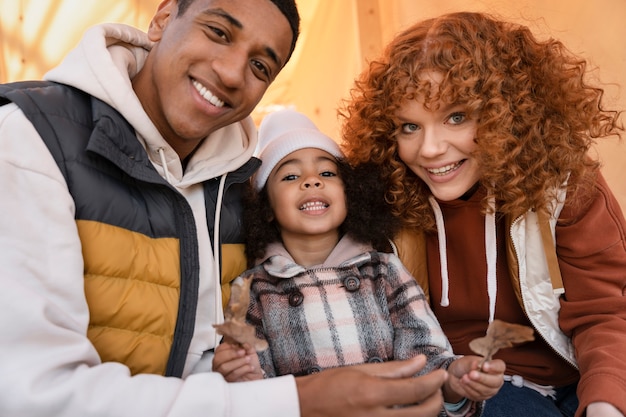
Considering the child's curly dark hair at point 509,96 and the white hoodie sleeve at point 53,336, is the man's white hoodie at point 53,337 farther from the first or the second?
the child's curly dark hair at point 509,96

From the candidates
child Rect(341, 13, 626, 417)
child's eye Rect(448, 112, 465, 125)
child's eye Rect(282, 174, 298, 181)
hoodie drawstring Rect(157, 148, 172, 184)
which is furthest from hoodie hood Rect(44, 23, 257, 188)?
child's eye Rect(448, 112, 465, 125)

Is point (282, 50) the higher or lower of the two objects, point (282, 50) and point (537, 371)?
the higher

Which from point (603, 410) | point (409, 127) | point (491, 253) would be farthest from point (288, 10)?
point (603, 410)

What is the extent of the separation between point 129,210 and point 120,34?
0.44 m

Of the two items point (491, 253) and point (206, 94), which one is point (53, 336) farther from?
point (491, 253)

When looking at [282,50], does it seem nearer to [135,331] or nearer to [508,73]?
[508,73]

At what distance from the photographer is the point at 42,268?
1.03 metres

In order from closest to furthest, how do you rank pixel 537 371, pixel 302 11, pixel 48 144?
pixel 48 144, pixel 537 371, pixel 302 11

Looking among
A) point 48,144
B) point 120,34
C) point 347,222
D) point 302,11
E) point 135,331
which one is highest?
point 302,11

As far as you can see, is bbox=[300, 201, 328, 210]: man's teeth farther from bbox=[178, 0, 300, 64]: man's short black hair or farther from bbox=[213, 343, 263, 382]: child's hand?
bbox=[213, 343, 263, 382]: child's hand

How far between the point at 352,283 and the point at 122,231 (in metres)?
0.59

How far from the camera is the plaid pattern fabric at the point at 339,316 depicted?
4.97ft

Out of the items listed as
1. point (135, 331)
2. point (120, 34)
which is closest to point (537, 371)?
point (135, 331)

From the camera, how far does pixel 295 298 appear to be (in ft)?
5.11
